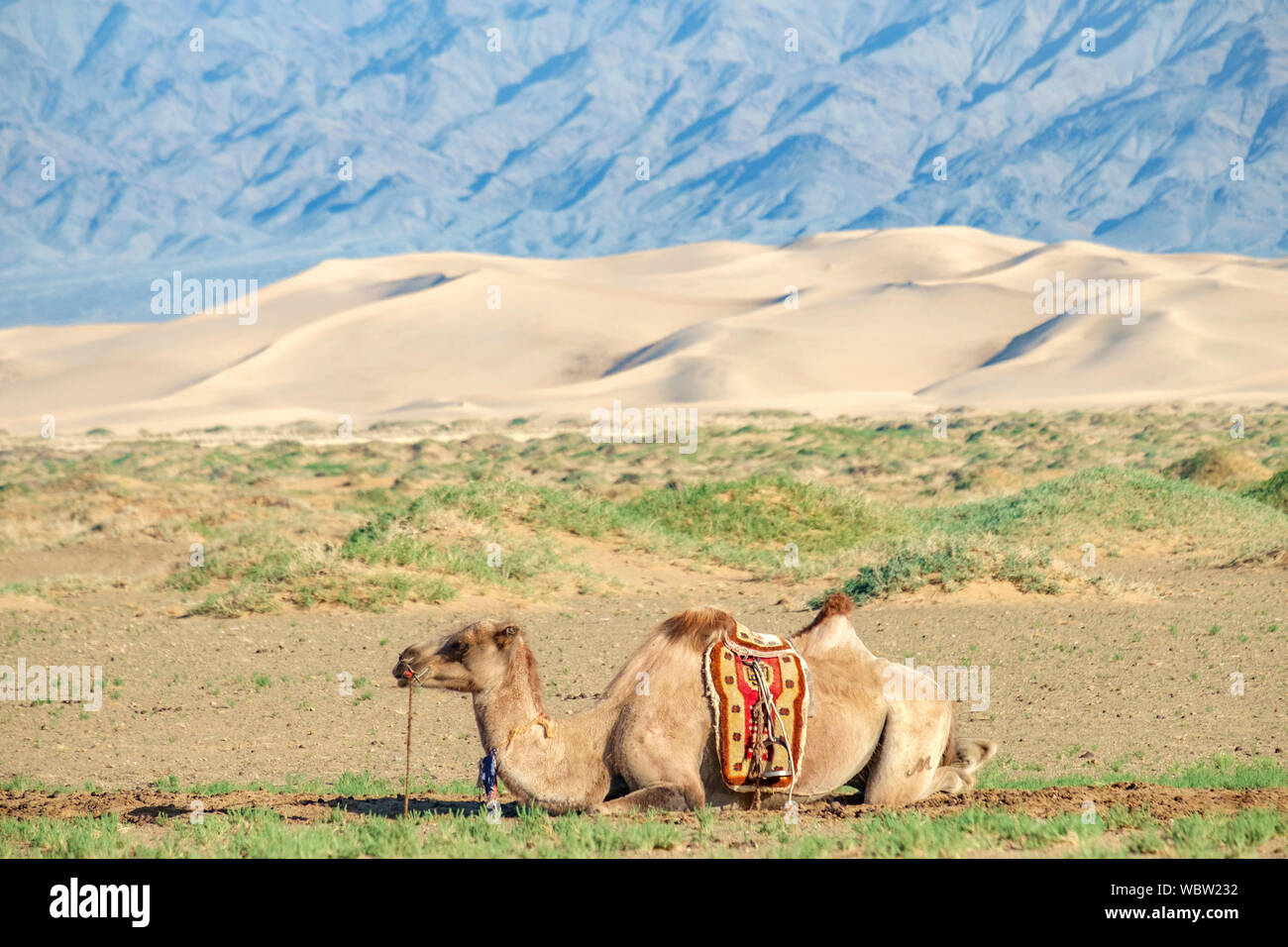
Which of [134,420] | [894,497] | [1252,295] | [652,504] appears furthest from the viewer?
[1252,295]

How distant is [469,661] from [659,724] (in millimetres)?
861

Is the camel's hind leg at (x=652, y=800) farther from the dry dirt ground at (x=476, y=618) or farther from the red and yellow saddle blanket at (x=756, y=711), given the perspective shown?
the dry dirt ground at (x=476, y=618)

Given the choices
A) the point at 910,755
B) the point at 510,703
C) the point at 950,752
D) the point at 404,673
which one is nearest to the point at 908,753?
the point at 910,755

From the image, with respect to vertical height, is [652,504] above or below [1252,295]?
below

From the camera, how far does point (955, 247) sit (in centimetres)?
14412

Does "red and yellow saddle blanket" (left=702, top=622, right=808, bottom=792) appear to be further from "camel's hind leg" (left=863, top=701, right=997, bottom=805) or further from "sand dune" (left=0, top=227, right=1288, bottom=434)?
"sand dune" (left=0, top=227, right=1288, bottom=434)

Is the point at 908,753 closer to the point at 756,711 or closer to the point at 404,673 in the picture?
the point at 756,711

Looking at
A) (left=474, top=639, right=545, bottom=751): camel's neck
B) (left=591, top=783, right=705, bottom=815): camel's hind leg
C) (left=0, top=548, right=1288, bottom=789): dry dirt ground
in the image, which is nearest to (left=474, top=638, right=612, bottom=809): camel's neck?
(left=474, top=639, right=545, bottom=751): camel's neck

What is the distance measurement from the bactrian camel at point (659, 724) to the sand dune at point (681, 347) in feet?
204

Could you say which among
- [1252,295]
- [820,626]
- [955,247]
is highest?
[955,247]

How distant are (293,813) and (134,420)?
7797cm

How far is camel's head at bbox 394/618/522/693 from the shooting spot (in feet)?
20.9
